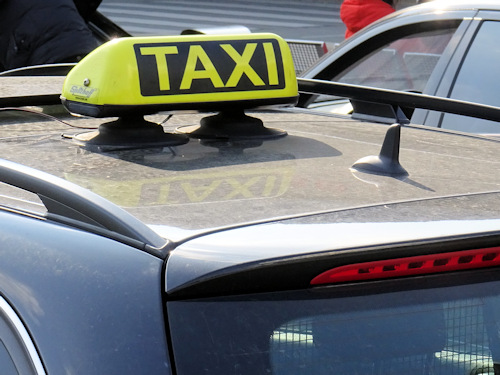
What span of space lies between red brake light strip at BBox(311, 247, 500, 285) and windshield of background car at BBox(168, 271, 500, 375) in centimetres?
1

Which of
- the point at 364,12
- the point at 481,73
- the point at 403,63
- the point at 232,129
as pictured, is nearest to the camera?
the point at 232,129

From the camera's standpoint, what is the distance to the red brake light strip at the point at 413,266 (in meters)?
1.32

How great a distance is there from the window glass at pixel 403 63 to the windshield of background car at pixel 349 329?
298 cm

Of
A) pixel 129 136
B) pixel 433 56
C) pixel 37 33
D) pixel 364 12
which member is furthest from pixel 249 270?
pixel 364 12

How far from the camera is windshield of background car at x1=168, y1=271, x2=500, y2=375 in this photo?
1270mm

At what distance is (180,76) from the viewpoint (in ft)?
6.51

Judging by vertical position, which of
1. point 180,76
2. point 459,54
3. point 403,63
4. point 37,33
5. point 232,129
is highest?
point 180,76

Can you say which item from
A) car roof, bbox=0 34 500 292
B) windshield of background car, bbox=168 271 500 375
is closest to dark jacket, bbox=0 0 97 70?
car roof, bbox=0 34 500 292

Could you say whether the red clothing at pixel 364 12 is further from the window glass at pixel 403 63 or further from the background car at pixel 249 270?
the background car at pixel 249 270

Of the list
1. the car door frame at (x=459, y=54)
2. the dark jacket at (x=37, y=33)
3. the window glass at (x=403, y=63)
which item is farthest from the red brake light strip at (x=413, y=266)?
the dark jacket at (x=37, y=33)

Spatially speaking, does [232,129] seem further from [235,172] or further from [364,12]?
[364,12]

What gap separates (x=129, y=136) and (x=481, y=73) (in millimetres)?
2483

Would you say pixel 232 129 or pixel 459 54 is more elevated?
pixel 232 129

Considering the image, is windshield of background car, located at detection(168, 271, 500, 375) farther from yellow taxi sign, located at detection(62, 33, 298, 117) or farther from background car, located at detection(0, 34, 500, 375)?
yellow taxi sign, located at detection(62, 33, 298, 117)
